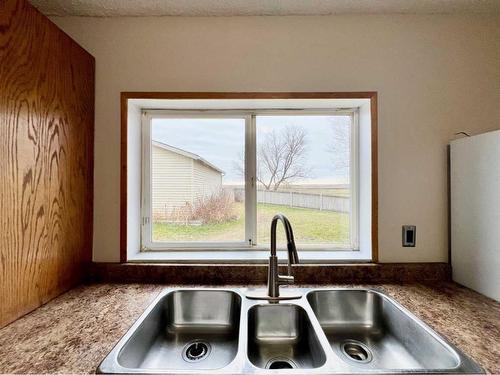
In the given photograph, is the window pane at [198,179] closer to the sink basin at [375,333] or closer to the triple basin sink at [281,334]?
the triple basin sink at [281,334]

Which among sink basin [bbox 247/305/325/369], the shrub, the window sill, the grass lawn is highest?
the shrub

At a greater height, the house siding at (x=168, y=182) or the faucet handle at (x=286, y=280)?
the house siding at (x=168, y=182)

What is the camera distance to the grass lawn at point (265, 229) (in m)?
1.67

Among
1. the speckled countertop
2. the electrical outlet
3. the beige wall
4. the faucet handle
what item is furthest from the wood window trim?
the faucet handle

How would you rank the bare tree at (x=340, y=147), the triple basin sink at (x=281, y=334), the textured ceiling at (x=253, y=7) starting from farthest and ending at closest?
the bare tree at (x=340, y=147)
the textured ceiling at (x=253, y=7)
the triple basin sink at (x=281, y=334)

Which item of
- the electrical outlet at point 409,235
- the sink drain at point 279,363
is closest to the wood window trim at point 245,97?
the electrical outlet at point 409,235

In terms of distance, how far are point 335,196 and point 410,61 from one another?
0.82 meters

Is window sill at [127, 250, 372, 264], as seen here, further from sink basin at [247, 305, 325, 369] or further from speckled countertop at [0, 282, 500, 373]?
sink basin at [247, 305, 325, 369]

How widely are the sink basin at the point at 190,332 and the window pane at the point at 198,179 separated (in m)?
0.45

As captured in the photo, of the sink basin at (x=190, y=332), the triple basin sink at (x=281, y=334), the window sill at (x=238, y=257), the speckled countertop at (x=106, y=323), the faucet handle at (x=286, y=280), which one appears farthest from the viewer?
the window sill at (x=238, y=257)

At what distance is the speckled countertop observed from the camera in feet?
2.54

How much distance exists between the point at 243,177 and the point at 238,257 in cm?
48

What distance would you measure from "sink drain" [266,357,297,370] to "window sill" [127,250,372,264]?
1.52ft

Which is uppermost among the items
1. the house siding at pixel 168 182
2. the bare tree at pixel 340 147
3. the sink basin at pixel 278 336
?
the bare tree at pixel 340 147
